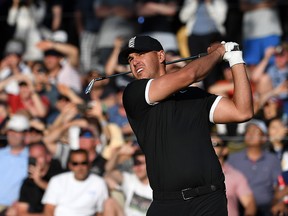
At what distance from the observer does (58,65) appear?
12.6 meters

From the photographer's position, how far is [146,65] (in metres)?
5.68

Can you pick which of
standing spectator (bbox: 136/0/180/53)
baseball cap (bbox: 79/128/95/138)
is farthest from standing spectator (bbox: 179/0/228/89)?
baseball cap (bbox: 79/128/95/138)

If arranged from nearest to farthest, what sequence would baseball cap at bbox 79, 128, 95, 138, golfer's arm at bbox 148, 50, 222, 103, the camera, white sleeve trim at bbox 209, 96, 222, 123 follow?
golfer's arm at bbox 148, 50, 222, 103 < white sleeve trim at bbox 209, 96, 222, 123 < the camera < baseball cap at bbox 79, 128, 95, 138

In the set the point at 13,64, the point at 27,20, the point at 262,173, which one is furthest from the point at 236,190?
the point at 27,20

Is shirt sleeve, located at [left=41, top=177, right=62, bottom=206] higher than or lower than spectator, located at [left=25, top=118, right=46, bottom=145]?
lower

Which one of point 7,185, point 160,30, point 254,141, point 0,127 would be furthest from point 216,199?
point 160,30

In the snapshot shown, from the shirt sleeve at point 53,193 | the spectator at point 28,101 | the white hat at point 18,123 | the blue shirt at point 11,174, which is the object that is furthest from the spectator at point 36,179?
the spectator at point 28,101

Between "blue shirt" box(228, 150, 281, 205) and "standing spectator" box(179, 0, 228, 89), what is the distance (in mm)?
2260

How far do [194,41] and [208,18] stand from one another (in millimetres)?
391

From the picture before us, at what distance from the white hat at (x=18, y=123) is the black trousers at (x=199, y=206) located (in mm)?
5344

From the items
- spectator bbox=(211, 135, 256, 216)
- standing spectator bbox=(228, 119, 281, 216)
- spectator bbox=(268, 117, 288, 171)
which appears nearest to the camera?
spectator bbox=(211, 135, 256, 216)

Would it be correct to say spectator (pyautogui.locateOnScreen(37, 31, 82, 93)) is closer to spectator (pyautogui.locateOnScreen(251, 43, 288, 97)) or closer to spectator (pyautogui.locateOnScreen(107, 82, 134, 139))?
spectator (pyautogui.locateOnScreen(107, 82, 134, 139))

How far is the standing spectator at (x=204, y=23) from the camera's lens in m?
11.8

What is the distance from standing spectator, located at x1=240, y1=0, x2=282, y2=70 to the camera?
38.8ft
